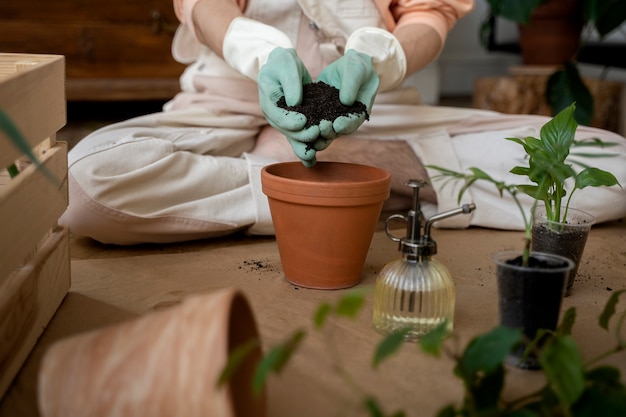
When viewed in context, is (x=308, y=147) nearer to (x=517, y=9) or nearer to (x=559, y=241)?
(x=559, y=241)

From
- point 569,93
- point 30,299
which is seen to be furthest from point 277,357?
point 569,93

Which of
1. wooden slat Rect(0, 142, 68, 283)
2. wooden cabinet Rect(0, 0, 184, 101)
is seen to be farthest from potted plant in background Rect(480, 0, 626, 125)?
wooden slat Rect(0, 142, 68, 283)

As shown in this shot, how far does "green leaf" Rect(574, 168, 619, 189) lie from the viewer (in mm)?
1021

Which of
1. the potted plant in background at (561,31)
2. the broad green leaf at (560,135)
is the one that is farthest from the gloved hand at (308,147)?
the potted plant in background at (561,31)

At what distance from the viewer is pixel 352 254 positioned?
1.11m

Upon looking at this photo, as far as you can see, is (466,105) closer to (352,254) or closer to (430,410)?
(352,254)

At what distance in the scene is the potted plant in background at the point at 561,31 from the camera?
2090 mm

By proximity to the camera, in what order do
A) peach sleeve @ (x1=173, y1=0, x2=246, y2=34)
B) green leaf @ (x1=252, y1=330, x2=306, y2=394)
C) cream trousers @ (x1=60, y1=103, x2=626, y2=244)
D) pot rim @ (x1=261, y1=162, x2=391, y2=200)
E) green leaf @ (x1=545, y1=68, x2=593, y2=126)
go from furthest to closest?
green leaf @ (x1=545, y1=68, x2=593, y2=126)
peach sleeve @ (x1=173, y1=0, x2=246, y2=34)
cream trousers @ (x1=60, y1=103, x2=626, y2=244)
pot rim @ (x1=261, y1=162, x2=391, y2=200)
green leaf @ (x1=252, y1=330, x2=306, y2=394)

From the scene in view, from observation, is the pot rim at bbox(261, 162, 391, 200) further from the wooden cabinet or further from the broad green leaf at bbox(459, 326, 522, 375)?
the wooden cabinet

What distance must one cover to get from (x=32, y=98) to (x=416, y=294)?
500mm

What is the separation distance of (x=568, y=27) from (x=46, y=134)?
1924mm

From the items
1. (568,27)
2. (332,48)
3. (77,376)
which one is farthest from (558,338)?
(568,27)

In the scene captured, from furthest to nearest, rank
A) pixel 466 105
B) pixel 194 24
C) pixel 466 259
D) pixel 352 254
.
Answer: pixel 466 105
pixel 194 24
pixel 466 259
pixel 352 254

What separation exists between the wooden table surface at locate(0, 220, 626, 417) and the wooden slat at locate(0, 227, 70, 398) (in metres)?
0.02
